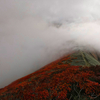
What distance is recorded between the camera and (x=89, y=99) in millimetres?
17453

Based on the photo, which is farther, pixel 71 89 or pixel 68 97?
pixel 71 89

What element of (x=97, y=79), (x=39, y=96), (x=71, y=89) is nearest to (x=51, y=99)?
(x=39, y=96)

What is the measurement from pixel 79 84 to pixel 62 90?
17.0 feet

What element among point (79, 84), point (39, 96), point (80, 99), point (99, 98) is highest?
point (39, 96)

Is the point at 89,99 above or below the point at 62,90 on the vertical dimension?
below

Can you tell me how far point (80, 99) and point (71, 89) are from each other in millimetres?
3254

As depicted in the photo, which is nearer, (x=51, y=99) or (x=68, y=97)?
(x=51, y=99)

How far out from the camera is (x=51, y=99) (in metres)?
17.9

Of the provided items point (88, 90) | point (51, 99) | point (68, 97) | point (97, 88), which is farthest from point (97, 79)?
point (51, 99)

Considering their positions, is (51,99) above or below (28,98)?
below

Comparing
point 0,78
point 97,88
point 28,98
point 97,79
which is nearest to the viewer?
point 97,88

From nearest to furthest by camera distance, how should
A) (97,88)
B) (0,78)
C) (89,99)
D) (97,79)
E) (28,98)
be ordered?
(89,99) < (97,88) < (28,98) < (97,79) < (0,78)

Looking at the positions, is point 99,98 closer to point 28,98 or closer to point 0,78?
point 28,98

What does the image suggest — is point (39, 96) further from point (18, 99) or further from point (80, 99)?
point (80, 99)
